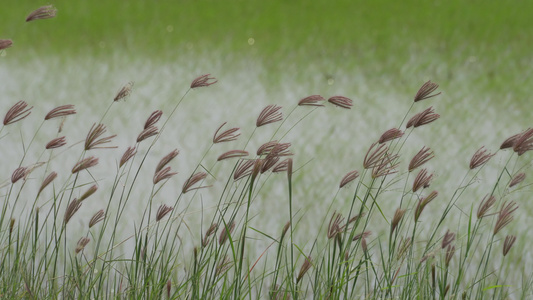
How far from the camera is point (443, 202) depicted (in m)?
3.30

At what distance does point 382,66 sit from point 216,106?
1.74 m

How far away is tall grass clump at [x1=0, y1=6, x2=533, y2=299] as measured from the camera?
1.52 meters

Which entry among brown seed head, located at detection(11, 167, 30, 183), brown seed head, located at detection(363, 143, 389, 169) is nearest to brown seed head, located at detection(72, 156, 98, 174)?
brown seed head, located at detection(11, 167, 30, 183)

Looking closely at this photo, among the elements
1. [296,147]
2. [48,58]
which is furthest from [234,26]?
[296,147]

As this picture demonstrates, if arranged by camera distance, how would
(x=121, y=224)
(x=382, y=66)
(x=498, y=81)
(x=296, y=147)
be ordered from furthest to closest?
(x=382, y=66) < (x=498, y=81) < (x=296, y=147) < (x=121, y=224)

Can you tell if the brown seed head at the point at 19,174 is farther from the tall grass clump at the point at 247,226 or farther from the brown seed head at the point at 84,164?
the brown seed head at the point at 84,164

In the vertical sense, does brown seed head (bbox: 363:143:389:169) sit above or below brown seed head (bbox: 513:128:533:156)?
below

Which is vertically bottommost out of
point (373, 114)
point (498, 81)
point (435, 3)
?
point (373, 114)

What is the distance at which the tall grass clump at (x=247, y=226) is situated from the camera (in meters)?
1.52

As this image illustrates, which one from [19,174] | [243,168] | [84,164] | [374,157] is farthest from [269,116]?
Answer: [19,174]

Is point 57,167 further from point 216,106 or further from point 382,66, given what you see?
point 382,66

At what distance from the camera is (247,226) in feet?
5.40

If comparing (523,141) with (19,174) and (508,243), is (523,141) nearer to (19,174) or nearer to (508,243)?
→ (508,243)

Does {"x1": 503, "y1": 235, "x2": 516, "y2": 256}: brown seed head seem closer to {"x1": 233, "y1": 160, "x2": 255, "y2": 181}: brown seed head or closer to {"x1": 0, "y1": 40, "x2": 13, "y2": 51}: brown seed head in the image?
{"x1": 233, "y1": 160, "x2": 255, "y2": 181}: brown seed head
